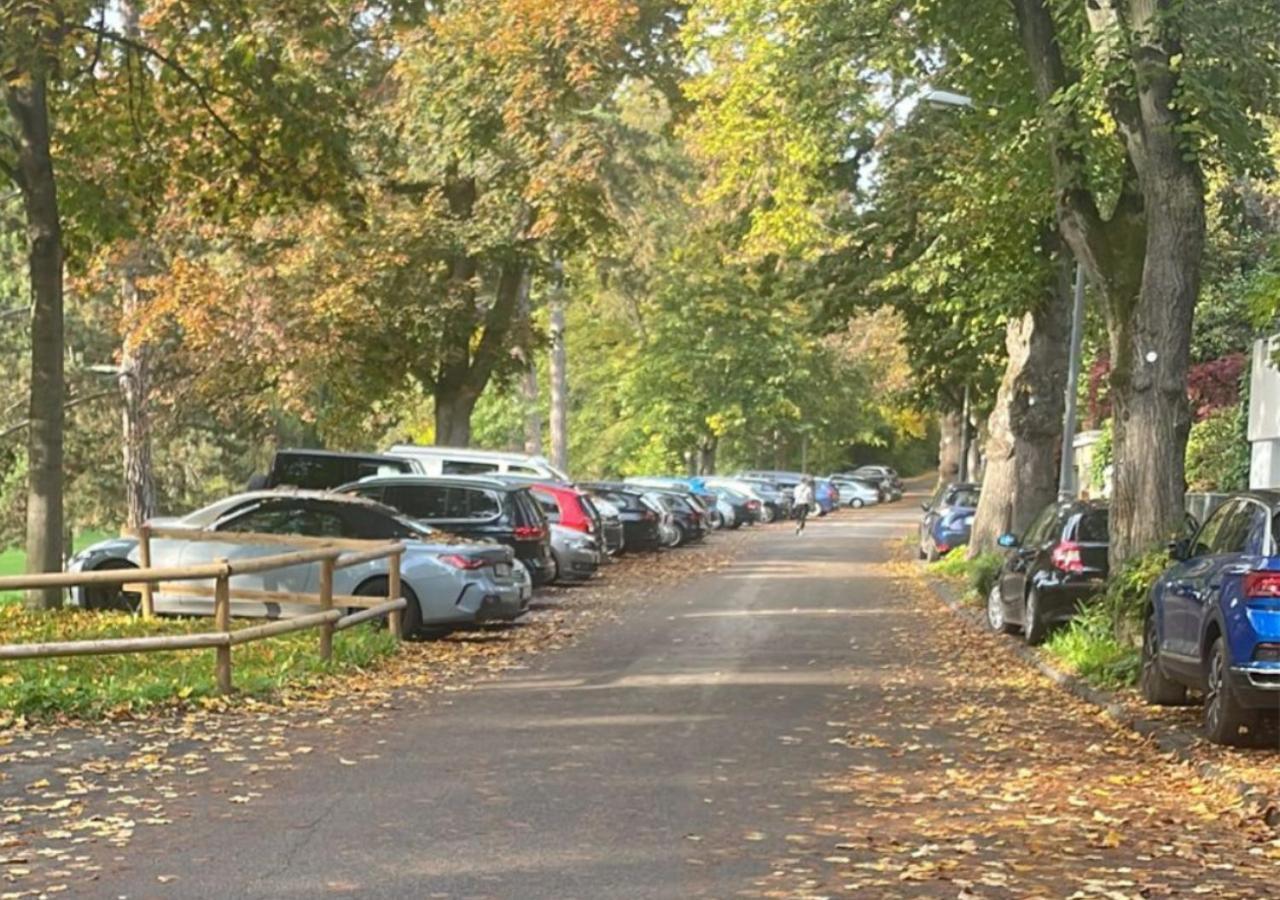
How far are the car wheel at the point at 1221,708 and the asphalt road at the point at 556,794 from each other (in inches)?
94.0

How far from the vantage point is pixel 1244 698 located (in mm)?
11188

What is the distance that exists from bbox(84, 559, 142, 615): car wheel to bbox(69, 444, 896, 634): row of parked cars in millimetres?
15

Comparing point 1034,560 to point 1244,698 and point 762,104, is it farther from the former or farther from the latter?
point 762,104

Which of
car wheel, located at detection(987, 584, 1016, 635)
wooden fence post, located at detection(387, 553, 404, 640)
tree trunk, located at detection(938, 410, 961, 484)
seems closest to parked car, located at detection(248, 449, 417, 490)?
wooden fence post, located at detection(387, 553, 404, 640)

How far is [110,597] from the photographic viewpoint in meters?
20.1

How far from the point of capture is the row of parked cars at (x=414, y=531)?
731 inches

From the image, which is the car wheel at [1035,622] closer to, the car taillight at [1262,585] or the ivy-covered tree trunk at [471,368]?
the car taillight at [1262,585]

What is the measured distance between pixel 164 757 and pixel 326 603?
194 inches

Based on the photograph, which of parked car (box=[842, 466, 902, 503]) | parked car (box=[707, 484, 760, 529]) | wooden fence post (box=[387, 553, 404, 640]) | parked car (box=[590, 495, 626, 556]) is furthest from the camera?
parked car (box=[842, 466, 902, 503])

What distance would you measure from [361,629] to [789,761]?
311 inches

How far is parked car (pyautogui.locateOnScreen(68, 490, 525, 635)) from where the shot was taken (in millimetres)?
18516

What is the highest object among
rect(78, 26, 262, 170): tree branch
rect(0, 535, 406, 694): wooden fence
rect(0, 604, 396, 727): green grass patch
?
rect(78, 26, 262, 170): tree branch

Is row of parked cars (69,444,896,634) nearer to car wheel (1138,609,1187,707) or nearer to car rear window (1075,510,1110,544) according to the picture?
car rear window (1075,510,1110,544)

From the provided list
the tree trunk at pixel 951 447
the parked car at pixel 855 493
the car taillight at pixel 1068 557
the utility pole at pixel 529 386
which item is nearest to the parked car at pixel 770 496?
the utility pole at pixel 529 386
